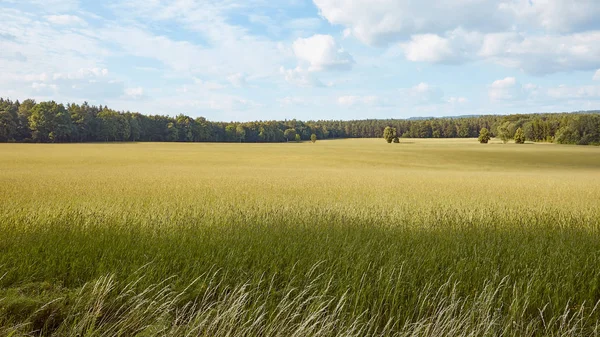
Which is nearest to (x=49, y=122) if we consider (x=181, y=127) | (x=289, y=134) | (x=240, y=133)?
(x=181, y=127)

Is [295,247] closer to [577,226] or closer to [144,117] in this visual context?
[577,226]

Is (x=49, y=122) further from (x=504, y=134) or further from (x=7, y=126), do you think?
(x=504, y=134)

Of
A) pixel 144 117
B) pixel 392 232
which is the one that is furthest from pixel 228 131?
pixel 392 232

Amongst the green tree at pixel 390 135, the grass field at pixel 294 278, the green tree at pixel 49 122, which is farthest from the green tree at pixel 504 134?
the green tree at pixel 49 122

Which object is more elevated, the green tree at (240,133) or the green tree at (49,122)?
the green tree at (49,122)

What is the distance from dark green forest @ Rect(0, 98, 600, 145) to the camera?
299ft

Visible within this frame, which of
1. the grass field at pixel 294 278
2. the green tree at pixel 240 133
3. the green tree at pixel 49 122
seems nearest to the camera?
the grass field at pixel 294 278

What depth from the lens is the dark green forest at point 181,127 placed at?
9100 centimetres

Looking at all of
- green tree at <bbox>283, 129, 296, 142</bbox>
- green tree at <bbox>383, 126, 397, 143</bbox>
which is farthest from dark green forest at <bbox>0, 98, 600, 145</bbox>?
green tree at <bbox>383, 126, 397, 143</bbox>

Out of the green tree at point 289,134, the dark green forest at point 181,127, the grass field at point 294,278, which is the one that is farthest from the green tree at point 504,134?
the grass field at point 294,278

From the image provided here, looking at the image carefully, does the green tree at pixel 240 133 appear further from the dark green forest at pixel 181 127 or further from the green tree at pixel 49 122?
the green tree at pixel 49 122

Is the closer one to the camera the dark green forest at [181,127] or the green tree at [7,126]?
the green tree at [7,126]

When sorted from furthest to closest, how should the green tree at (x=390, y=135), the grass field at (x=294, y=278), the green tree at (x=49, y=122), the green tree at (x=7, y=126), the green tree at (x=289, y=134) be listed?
the green tree at (x=289, y=134), the green tree at (x=390, y=135), the green tree at (x=49, y=122), the green tree at (x=7, y=126), the grass field at (x=294, y=278)

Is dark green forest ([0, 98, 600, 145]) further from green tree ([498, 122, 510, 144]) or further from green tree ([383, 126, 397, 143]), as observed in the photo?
green tree ([383, 126, 397, 143])
